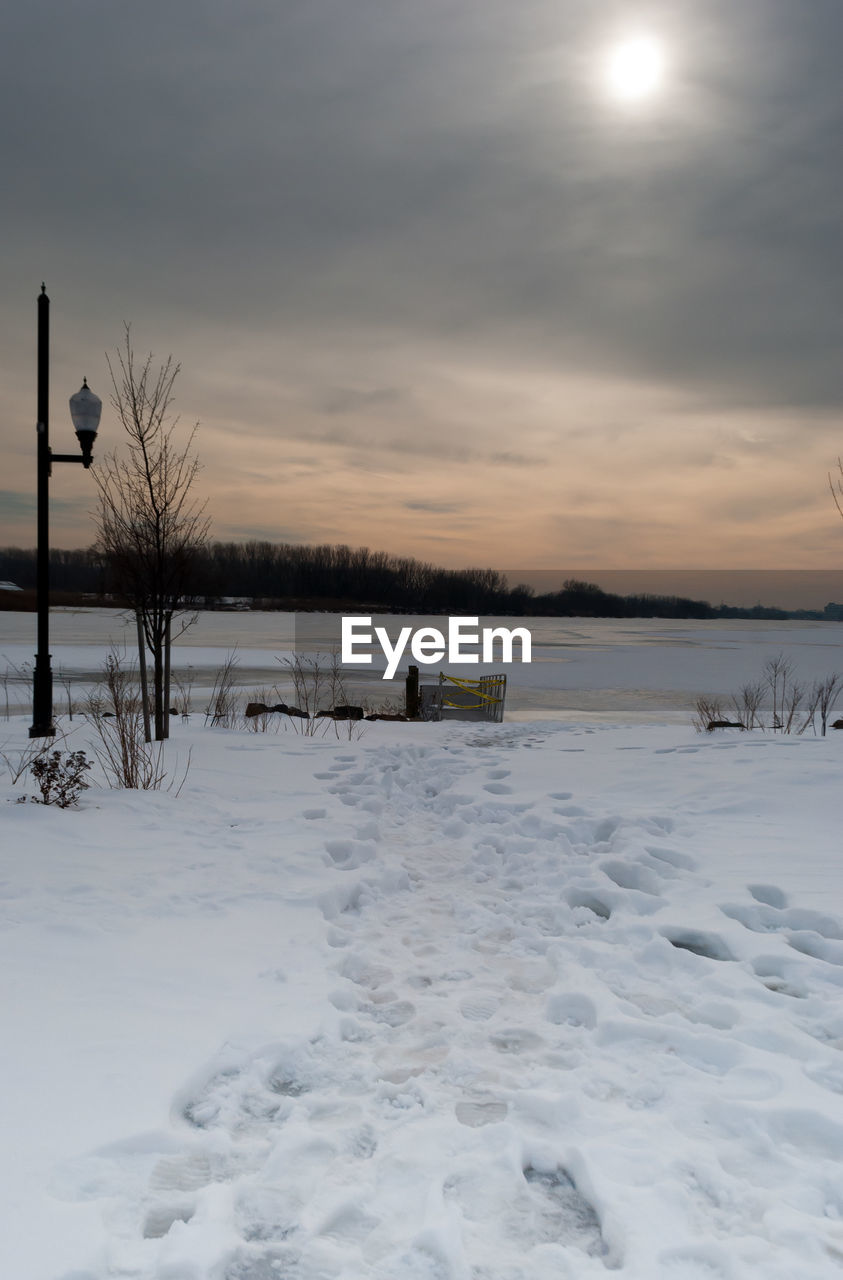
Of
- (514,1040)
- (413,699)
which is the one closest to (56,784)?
(514,1040)

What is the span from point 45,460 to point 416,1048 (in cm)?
878

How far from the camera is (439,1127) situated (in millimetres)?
2475

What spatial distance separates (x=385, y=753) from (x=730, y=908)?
558 cm

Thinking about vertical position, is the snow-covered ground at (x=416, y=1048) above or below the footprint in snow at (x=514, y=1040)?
above

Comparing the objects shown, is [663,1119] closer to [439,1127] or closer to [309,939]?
[439,1127]

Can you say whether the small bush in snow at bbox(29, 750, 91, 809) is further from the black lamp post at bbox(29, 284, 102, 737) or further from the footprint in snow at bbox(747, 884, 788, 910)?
the footprint in snow at bbox(747, 884, 788, 910)

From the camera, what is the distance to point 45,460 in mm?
9430

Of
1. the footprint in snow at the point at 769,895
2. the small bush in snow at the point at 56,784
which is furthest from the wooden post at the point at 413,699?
the footprint in snow at the point at 769,895

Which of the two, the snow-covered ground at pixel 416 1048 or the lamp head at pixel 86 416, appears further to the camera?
the lamp head at pixel 86 416

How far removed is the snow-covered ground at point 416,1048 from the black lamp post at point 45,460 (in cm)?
353

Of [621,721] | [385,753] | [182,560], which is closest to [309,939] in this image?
[385,753]

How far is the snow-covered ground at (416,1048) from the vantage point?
6.62ft

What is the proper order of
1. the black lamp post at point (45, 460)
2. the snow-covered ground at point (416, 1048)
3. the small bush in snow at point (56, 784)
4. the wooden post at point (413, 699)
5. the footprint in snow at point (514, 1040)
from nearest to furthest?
the snow-covered ground at point (416, 1048) < the footprint in snow at point (514, 1040) < the small bush in snow at point (56, 784) < the black lamp post at point (45, 460) < the wooden post at point (413, 699)

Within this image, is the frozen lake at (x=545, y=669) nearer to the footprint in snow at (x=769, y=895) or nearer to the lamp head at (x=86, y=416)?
the lamp head at (x=86, y=416)
